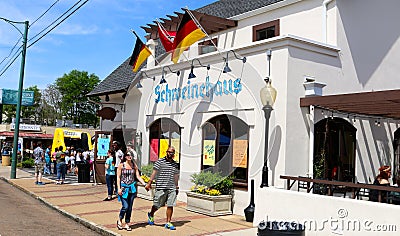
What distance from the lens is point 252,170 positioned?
10.6m

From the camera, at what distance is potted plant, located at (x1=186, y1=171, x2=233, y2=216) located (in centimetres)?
1055

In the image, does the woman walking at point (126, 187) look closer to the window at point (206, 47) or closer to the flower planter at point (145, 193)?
the flower planter at point (145, 193)

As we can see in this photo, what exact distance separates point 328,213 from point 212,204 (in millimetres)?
3457

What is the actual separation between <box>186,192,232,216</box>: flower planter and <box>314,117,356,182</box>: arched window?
2302 millimetres

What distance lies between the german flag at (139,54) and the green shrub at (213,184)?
514 centimetres

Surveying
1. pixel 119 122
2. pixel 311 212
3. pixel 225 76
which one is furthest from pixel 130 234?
pixel 119 122

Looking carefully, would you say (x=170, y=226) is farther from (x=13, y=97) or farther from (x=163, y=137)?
(x=13, y=97)

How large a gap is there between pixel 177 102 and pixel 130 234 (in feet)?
19.5

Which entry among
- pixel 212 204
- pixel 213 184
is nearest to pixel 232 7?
pixel 213 184

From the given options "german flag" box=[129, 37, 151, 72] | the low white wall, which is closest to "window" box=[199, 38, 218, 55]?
"german flag" box=[129, 37, 151, 72]

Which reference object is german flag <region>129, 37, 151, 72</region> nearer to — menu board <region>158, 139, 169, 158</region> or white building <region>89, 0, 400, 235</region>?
white building <region>89, 0, 400, 235</region>

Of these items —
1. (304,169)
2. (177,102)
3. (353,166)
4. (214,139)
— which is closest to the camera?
(304,169)

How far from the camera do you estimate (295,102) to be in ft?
32.8

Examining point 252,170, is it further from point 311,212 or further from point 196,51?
point 196,51
